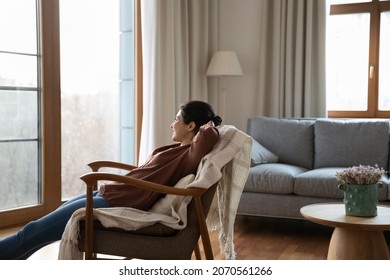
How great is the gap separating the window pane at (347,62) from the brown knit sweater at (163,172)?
9.67ft

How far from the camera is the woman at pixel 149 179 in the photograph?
2.31m

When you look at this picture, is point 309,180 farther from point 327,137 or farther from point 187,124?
point 187,124

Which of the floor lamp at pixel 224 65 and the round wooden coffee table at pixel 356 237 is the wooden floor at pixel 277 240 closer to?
the round wooden coffee table at pixel 356 237

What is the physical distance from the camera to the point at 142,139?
459 cm

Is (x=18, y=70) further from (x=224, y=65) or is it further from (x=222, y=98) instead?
(x=222, y=98)

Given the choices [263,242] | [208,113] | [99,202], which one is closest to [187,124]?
[208,113]

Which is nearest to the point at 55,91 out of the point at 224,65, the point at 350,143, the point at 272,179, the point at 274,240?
the point at 224,65

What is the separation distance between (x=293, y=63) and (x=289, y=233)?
1.84 metres

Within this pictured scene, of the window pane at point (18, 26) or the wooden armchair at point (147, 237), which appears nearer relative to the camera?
the wooden armchair at point (147, 237)

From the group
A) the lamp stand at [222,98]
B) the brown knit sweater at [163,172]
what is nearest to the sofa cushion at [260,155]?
the lamp stand at [222,98]

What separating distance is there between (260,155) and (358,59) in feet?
5.15

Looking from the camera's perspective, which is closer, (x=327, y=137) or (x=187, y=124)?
(x=187, y=124)

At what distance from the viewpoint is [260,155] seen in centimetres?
420

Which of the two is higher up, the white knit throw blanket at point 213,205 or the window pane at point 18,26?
the window pane at point 18,26
